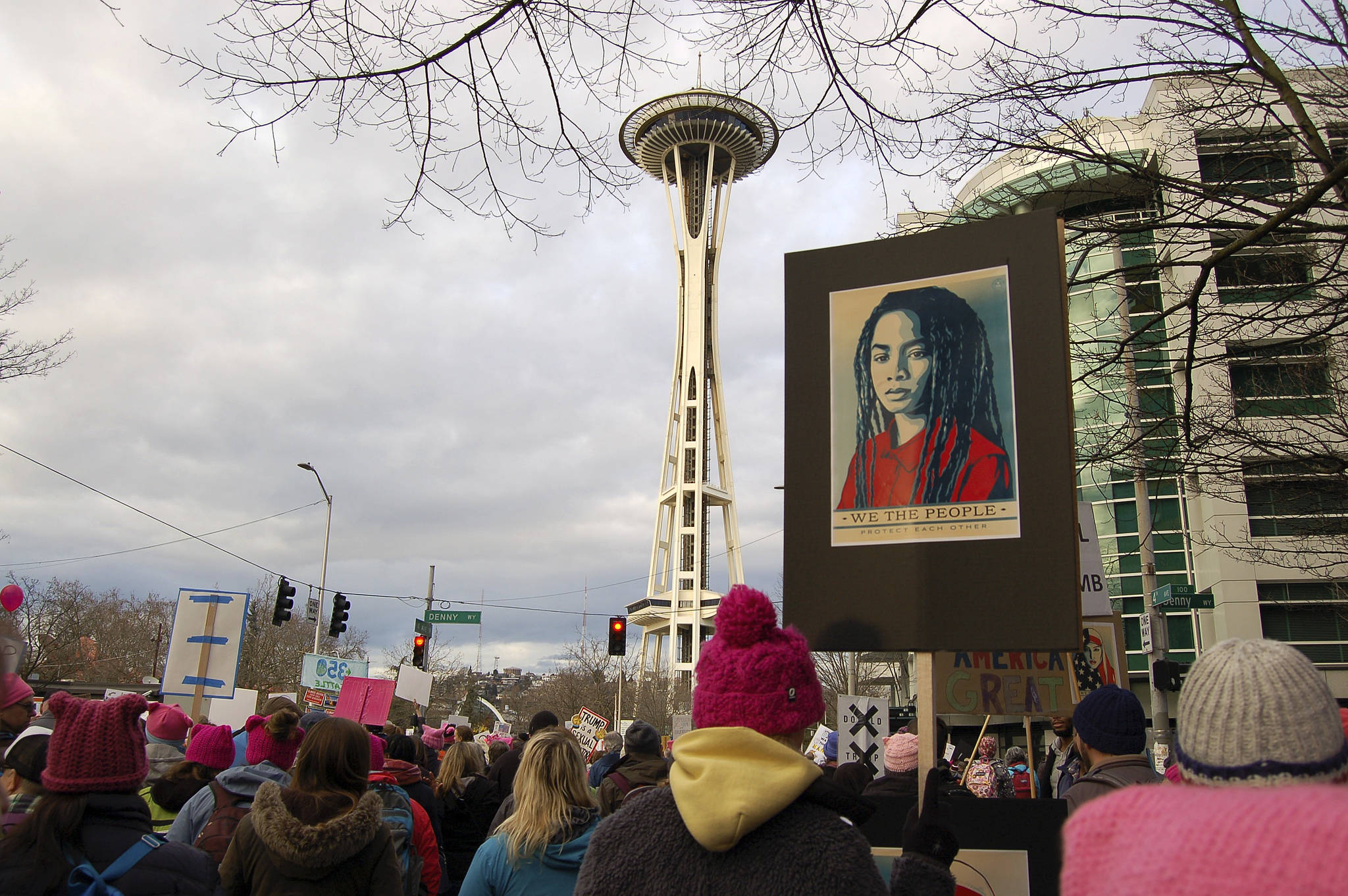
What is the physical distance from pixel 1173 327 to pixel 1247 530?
927 inches

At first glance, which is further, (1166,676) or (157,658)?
(157,658)

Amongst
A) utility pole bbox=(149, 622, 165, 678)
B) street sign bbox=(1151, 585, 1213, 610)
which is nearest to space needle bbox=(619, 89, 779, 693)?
utility pole bbox=(149, 622, 165, 678)

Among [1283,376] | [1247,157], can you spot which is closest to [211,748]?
[1247,157]

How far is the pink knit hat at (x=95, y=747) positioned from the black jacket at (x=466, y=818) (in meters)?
4.18

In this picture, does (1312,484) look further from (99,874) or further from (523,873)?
(99,874)

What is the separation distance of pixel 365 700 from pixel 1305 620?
31.9m

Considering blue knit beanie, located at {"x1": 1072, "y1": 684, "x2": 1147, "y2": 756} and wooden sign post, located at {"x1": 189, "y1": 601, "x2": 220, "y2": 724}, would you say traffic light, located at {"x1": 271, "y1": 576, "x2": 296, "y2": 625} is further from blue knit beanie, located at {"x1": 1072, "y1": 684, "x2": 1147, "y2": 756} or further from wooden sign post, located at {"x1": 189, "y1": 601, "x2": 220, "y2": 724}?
blue knit beanie, located at {"x1": 1072, "y1": 684, "x2": 1147, "y2": 756}

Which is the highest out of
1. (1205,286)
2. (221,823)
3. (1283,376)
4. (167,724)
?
(1205,286)

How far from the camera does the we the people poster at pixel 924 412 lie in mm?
3393

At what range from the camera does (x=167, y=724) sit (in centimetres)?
575

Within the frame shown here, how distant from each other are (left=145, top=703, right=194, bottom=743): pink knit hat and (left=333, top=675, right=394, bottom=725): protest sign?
694cm

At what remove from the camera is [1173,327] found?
875 centimetres

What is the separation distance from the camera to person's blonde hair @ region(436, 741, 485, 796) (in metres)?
7.59

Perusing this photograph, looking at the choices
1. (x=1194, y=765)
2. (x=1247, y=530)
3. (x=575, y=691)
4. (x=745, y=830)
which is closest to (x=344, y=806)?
(x=745, y=830)
